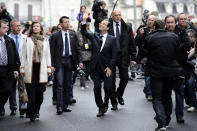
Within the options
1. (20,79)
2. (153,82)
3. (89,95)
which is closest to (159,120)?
(153,82)

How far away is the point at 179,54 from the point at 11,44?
3.52 metres

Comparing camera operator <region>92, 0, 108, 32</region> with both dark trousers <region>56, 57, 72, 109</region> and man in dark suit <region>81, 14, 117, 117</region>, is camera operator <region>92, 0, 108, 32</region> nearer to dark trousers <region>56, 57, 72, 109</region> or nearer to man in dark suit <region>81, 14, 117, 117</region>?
dark trousers <region>56, 57, 72, 109</region>

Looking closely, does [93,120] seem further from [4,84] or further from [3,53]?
[3,53]

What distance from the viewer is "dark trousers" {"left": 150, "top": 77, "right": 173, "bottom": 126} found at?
740cm

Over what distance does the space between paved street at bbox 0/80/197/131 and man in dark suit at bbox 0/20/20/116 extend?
0.69 meters

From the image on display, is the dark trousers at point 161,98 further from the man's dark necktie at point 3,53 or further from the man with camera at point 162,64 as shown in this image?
the man's dark necktie at point 3,53

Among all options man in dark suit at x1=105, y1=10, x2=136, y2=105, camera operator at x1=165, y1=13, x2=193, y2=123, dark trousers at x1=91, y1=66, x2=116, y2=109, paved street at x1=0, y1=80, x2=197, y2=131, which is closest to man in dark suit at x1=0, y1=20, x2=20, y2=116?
paved street at x1=0, y1=80, x2=197, y2=131

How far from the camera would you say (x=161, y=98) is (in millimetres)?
7613

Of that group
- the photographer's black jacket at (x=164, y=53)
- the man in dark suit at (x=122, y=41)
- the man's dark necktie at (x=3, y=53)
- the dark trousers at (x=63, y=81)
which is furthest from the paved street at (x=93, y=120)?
the man's dark necktie at (x=3, y=53)

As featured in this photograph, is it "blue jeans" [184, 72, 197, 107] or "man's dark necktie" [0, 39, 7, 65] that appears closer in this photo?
"man's dark necktie" [0, 39, 7, 65]

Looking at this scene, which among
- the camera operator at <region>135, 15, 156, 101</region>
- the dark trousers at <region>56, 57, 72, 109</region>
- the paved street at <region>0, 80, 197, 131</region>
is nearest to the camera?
the paved street at <region>0, 80, 197, 131</region>

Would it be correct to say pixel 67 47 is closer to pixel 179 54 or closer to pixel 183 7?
pixel 179 54

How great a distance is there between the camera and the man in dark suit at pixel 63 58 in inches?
372

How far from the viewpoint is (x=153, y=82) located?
752 cm
